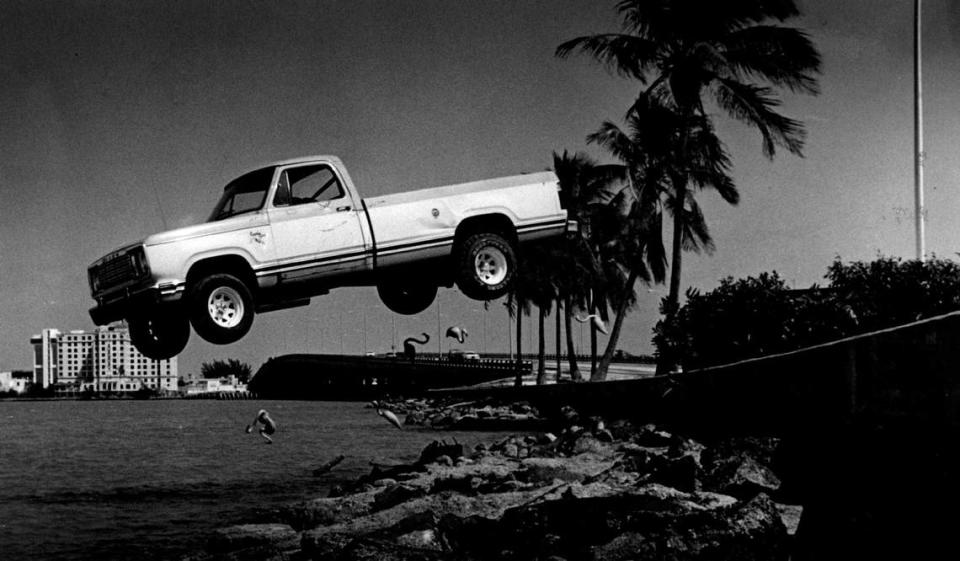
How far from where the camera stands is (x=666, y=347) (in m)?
30.6

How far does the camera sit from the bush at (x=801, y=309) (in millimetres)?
24906

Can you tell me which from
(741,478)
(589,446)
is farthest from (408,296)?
(589,446)

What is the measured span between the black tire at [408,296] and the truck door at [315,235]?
14.4 inches

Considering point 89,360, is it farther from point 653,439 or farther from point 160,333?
point 653,439

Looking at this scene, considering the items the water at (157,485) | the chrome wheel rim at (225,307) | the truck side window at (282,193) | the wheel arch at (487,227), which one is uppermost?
the truck side window at (282,193)

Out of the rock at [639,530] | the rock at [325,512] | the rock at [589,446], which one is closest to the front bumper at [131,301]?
the rock at [639,530]

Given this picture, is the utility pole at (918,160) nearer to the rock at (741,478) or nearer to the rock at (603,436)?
the rock at (741,478)

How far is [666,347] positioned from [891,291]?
703 centimetres

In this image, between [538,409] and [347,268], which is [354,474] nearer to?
[538,409]

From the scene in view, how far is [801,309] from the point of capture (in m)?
26.7

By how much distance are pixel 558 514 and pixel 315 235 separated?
726 cm

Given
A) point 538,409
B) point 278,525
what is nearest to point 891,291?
point 278,525

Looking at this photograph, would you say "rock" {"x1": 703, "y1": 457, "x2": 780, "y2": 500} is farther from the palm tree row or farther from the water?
the water

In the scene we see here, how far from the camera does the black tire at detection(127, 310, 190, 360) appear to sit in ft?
14.0
